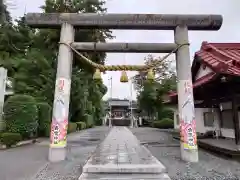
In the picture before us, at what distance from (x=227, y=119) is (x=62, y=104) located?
27.3 ft

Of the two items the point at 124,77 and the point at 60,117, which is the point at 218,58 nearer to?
the point at 124,77

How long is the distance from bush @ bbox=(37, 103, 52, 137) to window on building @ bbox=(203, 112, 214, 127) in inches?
398

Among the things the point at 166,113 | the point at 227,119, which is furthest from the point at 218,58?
the point at 166,113

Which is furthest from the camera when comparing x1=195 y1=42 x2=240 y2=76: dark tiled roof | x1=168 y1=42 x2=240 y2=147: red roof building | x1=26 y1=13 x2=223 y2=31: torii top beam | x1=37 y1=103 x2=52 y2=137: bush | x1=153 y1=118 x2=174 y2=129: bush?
x1=153 y1=118 x2=174 y2=129: bush

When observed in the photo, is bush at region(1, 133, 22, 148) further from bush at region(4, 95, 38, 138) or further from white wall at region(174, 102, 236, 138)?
white wall at region(174, 102, 236, 138)

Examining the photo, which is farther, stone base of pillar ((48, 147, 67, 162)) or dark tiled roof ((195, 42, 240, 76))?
dark tiled roof ((195, 42, 240, 76))

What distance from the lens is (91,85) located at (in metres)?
24.2

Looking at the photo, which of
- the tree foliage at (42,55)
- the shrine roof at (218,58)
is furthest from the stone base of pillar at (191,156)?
the tree foliage at (42,55)

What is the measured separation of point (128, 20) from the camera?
7652mm

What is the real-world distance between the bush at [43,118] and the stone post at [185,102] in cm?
967

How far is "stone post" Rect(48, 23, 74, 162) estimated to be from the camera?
700cm

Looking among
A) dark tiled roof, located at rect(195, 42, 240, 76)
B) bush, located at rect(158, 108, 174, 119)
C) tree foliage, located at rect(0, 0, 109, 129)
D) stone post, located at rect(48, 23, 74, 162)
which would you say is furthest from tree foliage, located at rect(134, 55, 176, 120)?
stone post, located at rect(48, 23, 74, 162)

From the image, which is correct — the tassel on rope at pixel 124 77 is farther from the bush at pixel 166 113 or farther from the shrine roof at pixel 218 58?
the bush at pixel 166 113

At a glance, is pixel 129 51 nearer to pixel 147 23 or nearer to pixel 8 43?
pixel 147 23
